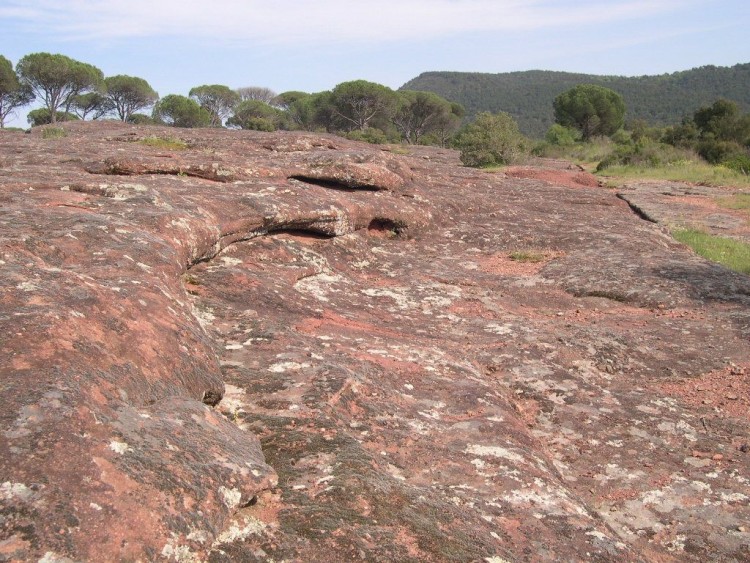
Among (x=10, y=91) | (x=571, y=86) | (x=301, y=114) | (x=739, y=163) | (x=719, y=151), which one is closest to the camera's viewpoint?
(x=739, y=163)

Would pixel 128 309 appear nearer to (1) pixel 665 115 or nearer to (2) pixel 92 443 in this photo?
(2) pixel 92 443

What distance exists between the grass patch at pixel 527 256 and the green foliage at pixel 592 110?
62200 mm

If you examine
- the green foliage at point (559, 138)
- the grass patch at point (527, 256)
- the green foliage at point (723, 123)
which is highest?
the green foliage at point (723, 123)

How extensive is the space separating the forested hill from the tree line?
175 ft

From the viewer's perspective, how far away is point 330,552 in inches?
94.4

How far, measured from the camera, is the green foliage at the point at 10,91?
46.6 metres

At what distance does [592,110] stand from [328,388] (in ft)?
228

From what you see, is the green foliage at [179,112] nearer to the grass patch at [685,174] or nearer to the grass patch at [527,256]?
the grass patch at [685,174]

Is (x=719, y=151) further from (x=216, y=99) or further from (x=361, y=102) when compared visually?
(x=216, y=99)

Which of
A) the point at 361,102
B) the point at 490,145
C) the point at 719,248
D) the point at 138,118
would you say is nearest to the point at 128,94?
the point at 138,118

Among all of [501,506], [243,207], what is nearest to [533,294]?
[243,207]

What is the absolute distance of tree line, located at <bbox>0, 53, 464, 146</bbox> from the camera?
4838 cm

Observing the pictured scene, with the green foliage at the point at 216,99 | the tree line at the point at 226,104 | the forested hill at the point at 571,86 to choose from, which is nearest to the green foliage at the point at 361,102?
the tree line at the point at 226,104

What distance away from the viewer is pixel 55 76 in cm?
4847
